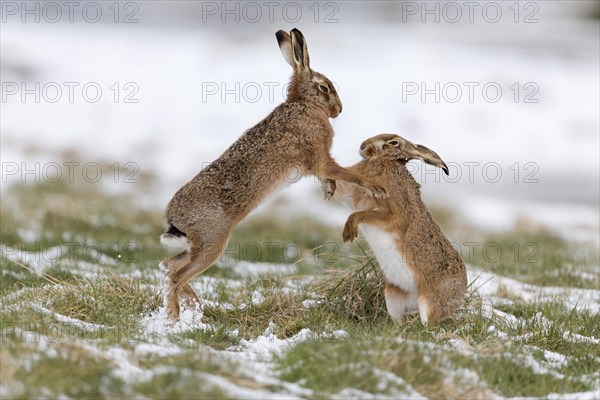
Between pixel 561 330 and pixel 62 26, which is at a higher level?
pixel 62 26

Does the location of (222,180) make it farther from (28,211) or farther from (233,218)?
(28,211)

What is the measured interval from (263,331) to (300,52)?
7.20ft

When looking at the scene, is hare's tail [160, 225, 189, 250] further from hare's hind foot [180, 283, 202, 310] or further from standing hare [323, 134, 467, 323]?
standing hare [323, 134, 467, 323]

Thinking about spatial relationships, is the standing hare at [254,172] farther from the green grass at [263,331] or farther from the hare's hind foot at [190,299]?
the green grass at [263,331]

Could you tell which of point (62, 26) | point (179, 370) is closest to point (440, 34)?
point (62, 26)

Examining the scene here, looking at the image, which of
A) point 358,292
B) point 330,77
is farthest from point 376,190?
point 330,77

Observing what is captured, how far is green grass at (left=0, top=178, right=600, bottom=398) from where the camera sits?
4.74 meters

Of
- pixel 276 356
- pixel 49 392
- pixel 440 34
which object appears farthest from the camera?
pixel 440 34

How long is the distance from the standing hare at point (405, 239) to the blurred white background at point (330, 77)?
21.6 ft

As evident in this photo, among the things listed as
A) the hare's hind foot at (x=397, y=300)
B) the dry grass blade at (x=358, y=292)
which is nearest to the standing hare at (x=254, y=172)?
the hare's hind foot at (x=397, y=300)

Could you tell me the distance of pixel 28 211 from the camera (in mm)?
11500

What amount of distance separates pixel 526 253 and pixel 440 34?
58.9ft

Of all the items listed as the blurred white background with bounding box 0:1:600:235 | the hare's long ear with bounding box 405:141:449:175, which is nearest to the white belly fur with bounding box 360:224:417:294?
the hare's long ear with bounding box 405:141:449:175

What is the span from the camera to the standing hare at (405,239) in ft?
21.7
